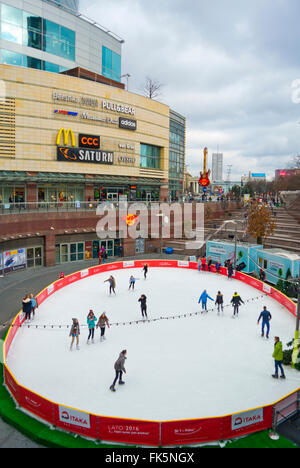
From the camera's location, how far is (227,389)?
1105cm

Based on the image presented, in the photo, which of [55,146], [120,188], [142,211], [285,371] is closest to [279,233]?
[142,211]

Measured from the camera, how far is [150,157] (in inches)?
1758

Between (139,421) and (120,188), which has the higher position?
(120,188)

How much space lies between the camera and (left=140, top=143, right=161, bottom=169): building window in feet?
142

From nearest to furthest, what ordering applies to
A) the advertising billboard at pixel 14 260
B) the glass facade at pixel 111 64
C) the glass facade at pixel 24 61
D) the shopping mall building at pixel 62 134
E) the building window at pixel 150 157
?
the advertising billboard at pixel 14 260 → the shopping mall building at pixel 62 134 → the glass facade at pixel 24 61 → the building window at pixel 150 157 → the glass facade at pixel 111 64

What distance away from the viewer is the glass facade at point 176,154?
2933 inches

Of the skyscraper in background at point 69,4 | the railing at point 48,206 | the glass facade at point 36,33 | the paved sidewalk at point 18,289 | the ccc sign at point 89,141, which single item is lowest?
the paved sidewalk at point 18,289

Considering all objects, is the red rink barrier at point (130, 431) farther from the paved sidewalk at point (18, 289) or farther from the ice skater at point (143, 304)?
the ice skater at point (143, 304)

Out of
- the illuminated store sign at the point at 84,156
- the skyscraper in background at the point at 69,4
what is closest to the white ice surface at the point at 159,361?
the illuminated store sign at the point at 84,156

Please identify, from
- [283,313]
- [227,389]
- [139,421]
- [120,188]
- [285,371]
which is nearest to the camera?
[139,421]

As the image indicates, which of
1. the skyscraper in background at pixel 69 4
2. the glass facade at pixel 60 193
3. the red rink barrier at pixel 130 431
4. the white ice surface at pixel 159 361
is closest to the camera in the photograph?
the red rink barrier at pixel 130 431

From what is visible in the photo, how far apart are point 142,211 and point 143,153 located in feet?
29.9

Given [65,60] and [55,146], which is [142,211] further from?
[65,60]

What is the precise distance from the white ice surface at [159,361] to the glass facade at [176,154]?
56.1 m
